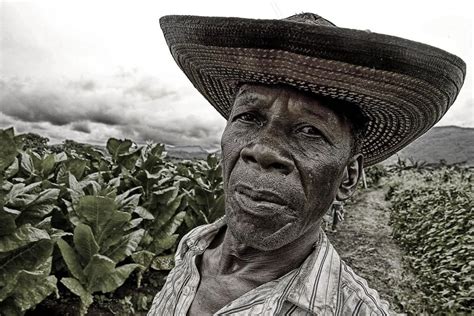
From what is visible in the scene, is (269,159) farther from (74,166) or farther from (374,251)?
(374,251)

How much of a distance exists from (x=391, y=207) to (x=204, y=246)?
10382 millimetres

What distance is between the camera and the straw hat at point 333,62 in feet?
4.48

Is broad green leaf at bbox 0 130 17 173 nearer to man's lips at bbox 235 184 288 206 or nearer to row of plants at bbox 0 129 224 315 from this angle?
row of plants at bbox 0 129 224 315

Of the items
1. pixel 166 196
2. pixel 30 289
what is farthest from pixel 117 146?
pixel 30 289

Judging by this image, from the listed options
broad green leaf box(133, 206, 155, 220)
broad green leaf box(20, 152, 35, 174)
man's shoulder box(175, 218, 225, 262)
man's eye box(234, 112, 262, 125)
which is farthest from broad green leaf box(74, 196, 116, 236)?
man's eye box(234, 112, 262, 125)

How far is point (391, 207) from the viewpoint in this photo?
458 inches

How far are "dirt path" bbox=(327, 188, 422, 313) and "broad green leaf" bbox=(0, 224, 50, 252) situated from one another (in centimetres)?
400

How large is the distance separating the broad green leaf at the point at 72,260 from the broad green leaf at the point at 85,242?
61 mm

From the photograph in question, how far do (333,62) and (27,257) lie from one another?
3414 mm

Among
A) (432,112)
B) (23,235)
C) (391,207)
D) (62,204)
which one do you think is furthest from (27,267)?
(391,207)

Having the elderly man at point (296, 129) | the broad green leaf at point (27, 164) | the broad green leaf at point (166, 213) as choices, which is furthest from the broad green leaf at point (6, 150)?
the elderly man at point (296, 129)

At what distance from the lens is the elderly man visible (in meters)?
1.40

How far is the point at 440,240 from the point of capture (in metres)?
7.71

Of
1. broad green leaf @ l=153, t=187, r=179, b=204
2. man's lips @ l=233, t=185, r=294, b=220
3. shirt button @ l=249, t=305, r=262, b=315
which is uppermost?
man's lips @ l=233, t=185, r=294, b=220
